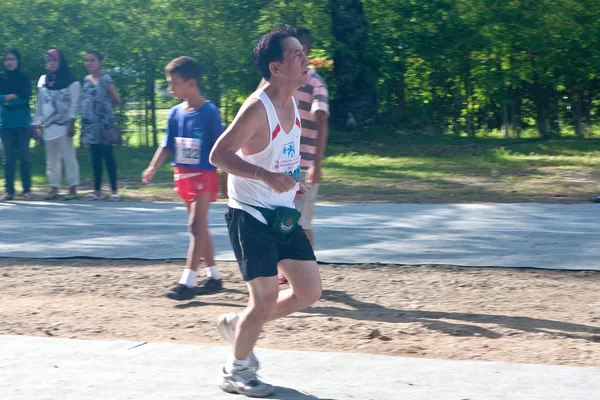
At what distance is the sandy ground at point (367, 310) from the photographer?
5777 millimetres

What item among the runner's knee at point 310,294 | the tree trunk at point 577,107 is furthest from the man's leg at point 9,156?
the tree trunk at point 577,107

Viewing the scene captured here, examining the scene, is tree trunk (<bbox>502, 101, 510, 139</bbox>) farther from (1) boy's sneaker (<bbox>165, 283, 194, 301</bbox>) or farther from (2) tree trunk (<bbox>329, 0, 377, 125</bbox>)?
(1) boy's sneaker (<bbox>165, 283, 194, 301</bbox>)

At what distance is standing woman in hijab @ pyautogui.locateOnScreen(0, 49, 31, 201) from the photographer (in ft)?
41.1

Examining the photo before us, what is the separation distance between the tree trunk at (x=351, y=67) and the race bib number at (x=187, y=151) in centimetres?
1134

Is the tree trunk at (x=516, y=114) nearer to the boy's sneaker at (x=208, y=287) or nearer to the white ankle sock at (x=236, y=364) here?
the boy's sneaker at (x=208, y=287)

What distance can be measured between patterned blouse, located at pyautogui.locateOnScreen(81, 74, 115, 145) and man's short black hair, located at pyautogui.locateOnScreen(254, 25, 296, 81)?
7.37 m

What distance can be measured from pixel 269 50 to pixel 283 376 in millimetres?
1652

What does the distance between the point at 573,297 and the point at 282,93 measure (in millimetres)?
3147

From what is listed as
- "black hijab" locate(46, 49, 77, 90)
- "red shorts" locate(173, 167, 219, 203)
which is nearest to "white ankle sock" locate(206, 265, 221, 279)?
"red shorts" locate(173, 167, 219, 203)

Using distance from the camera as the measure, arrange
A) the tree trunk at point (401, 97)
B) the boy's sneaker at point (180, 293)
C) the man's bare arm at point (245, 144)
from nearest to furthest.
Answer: the man's bare arm at point (245, 144) < the boy's sneaker at point (180, 293) < the tree trunk at point (401, 97)

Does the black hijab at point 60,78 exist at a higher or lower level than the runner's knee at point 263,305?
higher

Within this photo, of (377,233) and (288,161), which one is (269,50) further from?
(377,233)

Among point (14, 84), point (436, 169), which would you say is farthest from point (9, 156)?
point (436, 169)

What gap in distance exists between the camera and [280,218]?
4.66m
